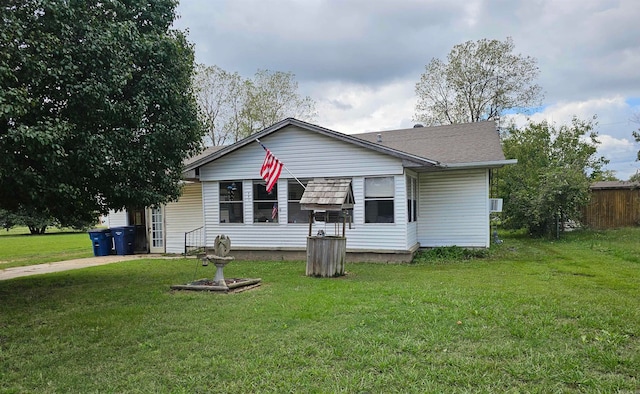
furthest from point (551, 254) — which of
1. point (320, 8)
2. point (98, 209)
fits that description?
point (98, 209)

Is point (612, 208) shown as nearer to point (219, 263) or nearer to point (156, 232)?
point (219, 263)

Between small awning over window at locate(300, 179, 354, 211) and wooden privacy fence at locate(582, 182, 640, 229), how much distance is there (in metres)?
14.2

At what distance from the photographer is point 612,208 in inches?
720

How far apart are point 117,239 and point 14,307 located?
779cm

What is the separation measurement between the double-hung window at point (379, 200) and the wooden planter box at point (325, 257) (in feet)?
8.03

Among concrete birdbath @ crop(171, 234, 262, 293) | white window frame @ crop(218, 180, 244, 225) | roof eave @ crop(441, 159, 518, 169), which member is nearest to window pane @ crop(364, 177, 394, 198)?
roof eave @ crop(441, 159, 518, 169)

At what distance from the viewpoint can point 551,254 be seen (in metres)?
11.4

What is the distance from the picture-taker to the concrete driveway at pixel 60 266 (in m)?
10.5

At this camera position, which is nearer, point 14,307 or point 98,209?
point 14,307

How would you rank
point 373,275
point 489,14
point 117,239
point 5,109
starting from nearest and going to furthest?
point 5,109 < point 373,275 < point 489,14 < point 117,239

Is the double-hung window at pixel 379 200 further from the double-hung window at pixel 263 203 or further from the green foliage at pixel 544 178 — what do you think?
the green foliage at pixel 544 178

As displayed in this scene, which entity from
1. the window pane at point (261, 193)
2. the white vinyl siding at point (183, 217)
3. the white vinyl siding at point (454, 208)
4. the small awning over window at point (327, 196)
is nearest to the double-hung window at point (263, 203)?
the window pane at point (261, 193)

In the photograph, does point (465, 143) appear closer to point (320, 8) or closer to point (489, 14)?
point (489, 14)

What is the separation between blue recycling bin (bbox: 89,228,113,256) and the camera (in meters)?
14.2
